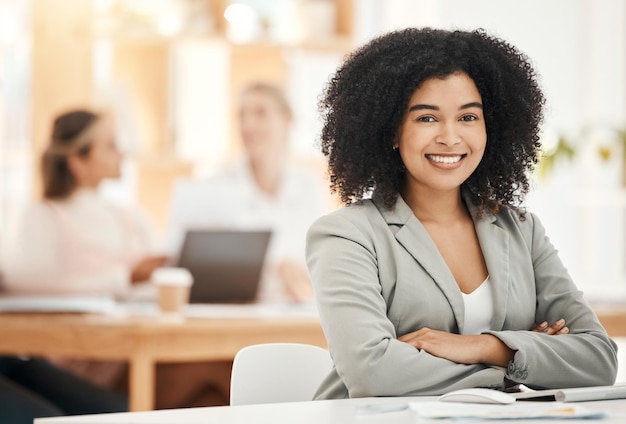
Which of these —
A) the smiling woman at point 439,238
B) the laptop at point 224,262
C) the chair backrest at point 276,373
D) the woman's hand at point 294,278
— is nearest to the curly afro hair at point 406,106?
the smiling woman at point 439,238

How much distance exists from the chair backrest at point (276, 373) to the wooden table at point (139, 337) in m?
1.10

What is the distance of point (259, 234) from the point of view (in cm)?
346

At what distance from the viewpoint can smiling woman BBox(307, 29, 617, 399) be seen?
5.79 feet

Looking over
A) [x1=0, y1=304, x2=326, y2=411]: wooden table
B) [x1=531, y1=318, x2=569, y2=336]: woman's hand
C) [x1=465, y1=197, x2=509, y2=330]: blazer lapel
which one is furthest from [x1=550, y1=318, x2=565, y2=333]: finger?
[x1=0, y1=304, x2=326, y2=411]: wooden table

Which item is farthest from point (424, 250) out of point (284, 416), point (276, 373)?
point (284, 416)

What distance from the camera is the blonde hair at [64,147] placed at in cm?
416

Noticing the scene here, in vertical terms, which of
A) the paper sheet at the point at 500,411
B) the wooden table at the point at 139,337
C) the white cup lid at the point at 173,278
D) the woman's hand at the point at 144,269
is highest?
the paper sheet at the point at 500,411

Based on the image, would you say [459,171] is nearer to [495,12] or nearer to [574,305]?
[574,305]

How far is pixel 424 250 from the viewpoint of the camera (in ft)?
6.24

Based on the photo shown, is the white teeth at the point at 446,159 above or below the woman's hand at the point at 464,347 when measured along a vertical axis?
above

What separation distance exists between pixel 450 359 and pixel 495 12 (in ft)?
13.8

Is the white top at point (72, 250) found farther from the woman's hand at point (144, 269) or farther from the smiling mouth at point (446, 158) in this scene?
the smiling mouth at point (446, 158)

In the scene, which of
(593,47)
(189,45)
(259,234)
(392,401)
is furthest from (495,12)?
(392,401)

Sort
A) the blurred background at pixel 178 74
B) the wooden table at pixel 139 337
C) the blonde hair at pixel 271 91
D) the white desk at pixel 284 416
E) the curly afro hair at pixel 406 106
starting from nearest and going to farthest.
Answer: the white desk at pixel 284 416 → the curly afro hair at pixel 406 106 → the wooden table at pixel 139 337 → the blonde hair at pixel 271 91 → the blurred background at pixel 178 74
